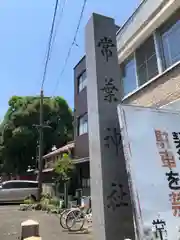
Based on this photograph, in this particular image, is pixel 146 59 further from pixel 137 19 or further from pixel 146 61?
pixel 137 19

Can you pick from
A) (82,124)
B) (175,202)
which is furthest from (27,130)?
(175,202)

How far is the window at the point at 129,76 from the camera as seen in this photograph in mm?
9562

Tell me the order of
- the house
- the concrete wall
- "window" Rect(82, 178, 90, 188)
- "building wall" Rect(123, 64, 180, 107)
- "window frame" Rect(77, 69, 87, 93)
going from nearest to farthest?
"building wall" Rect(123, 64, 180, 107), the house, the concrete wall, "window" Rect(82, 178, 90, 188), "window frame" Rect(77, 69, 87, 93)

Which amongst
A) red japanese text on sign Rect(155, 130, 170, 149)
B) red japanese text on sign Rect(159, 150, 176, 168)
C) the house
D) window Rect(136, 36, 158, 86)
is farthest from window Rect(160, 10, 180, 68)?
red japanese text on sign Rect(159, 150, 176, 168)

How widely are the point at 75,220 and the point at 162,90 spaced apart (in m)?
5.89

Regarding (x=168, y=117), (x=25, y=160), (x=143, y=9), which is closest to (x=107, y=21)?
(x=168, y=117)

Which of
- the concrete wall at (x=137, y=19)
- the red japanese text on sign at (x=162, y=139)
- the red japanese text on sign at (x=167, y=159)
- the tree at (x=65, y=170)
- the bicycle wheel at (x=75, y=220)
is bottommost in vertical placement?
the bicycle wheel at (x=75, y=220)

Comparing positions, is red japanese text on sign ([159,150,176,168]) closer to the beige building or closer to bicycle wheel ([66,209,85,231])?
the beige building

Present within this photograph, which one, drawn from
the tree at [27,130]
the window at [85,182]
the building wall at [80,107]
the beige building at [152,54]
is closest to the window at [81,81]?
the building wall at [80,107]

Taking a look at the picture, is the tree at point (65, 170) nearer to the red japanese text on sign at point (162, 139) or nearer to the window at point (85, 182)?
the window at point (85, 182)

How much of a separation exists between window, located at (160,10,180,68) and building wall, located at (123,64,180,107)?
54 centimetres

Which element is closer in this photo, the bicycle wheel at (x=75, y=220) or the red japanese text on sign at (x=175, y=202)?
the red japanese text on sign at (x=175, y=202)

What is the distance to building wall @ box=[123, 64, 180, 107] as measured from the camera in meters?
6.99

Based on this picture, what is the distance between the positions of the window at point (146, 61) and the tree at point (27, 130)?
25.4 metres
